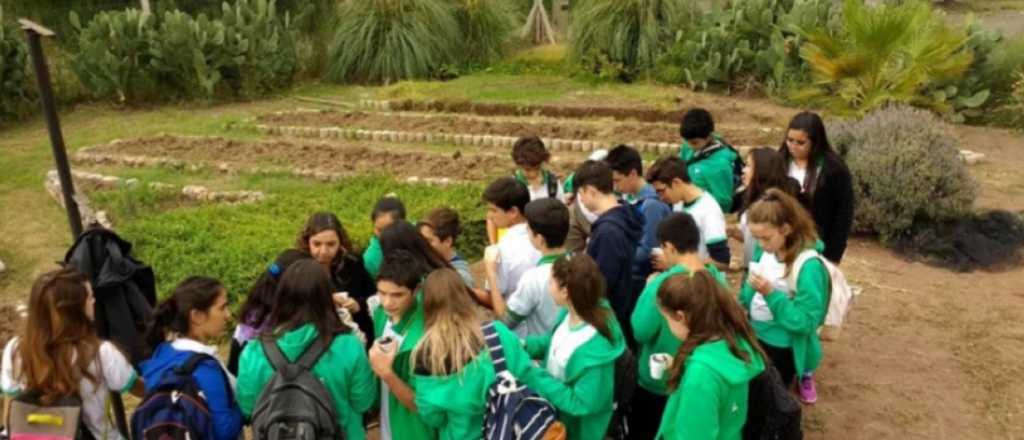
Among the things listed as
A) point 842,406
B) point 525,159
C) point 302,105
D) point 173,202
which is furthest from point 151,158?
point 842,406

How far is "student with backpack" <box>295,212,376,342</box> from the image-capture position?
4.17 meters

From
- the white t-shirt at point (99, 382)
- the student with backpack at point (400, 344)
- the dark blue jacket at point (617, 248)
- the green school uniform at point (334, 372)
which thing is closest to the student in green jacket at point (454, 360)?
the student with backpack at point (400, 344)

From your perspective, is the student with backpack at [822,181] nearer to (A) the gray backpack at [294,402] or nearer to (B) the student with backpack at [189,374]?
(A) the gray backpack at [294,402]

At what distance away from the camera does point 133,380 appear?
331cm

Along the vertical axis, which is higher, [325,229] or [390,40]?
[390,40]

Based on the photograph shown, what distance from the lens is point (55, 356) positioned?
3078mm

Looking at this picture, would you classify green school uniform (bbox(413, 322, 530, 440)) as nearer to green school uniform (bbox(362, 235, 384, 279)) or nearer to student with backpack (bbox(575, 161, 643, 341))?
student with backpack (bbox(575, 161, 643, 341))

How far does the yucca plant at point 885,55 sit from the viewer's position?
31.8ft

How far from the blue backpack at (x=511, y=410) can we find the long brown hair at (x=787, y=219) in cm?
129

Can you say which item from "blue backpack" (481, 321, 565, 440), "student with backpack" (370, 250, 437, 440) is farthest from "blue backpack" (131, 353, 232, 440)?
"blue backpack" (481, 321, 565, 440)

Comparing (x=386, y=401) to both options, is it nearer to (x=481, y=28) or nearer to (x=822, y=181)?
(x=822, y=181)

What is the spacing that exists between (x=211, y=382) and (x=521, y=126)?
28.8ft

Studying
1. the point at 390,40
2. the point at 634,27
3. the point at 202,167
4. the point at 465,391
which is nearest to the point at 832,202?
the point at 465,391

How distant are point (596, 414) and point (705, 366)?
577 mm
